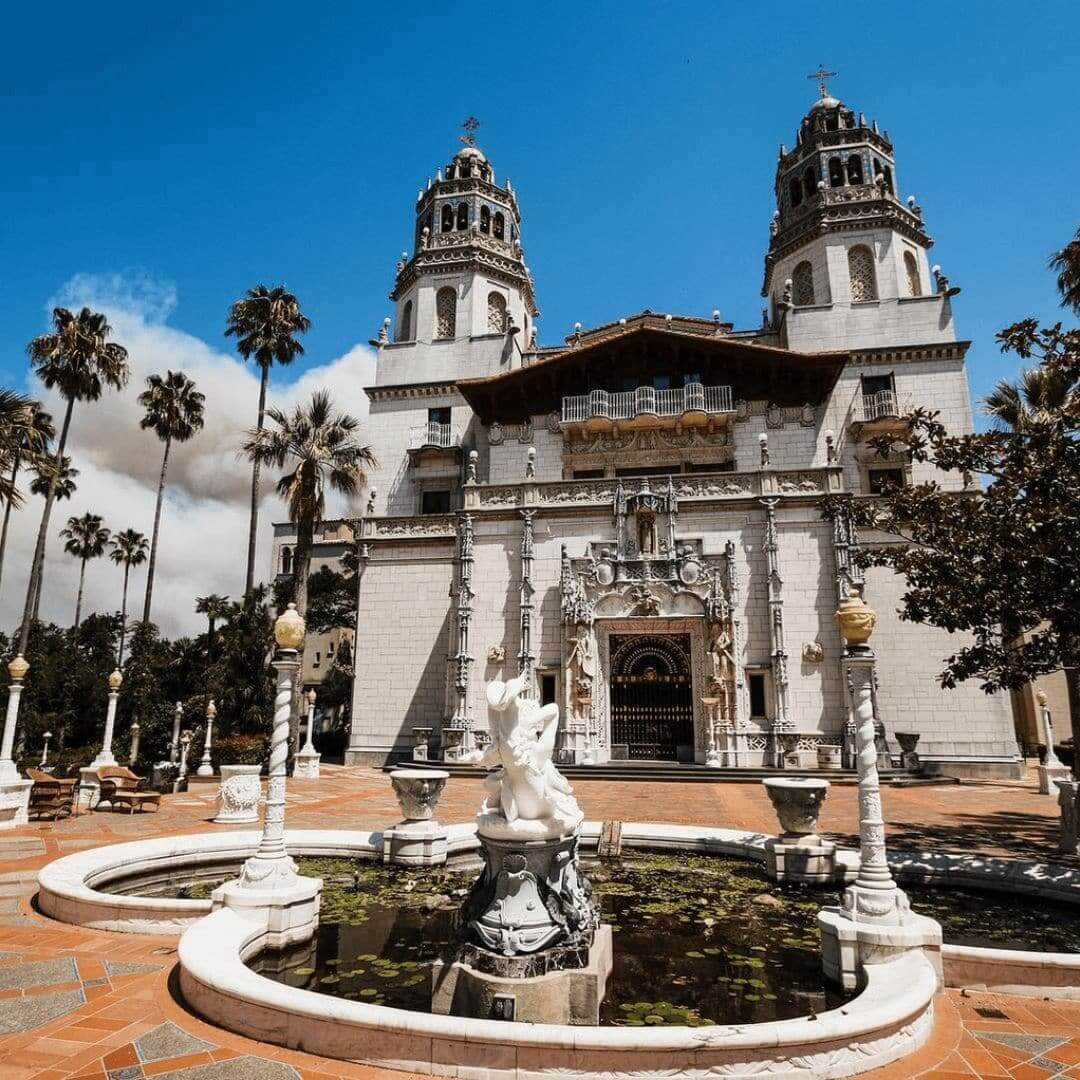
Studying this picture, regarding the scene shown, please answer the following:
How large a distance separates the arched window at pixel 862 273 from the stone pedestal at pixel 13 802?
113 ft

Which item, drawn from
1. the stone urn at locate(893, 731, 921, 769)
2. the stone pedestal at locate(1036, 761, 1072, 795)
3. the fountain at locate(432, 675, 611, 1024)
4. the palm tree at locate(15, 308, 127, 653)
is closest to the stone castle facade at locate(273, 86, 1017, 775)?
the stone urn at locate(893, 731, 921, 769)

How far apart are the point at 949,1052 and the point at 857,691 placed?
327 centimetres

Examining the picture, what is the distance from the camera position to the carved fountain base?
17.2ft

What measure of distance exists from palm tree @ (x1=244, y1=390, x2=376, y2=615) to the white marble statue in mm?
22205

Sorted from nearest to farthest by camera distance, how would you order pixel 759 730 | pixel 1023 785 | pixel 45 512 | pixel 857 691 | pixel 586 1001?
pixel 586 1001 < pixel 857 691 < pixel 1023 785 < pixel 759 730 < pixel 45 512

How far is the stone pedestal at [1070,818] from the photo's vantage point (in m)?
11.3

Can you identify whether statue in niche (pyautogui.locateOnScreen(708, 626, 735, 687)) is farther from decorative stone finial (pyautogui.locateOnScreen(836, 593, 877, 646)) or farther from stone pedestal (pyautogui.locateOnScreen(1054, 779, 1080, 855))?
decorative stone finial (pyautogui.locateOnScreen(836, 593, 877, 646))

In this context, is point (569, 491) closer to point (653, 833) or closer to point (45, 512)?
point (653, 833)

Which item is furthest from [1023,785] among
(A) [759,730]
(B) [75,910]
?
(B) [75,910]

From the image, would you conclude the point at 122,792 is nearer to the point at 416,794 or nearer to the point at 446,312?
the point at 416,794

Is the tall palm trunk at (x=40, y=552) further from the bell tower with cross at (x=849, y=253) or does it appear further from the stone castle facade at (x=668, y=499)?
the bell tower with cross at (x=849, y=253)

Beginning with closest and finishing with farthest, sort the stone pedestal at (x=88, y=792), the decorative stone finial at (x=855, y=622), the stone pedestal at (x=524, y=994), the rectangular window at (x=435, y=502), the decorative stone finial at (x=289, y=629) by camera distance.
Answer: the stone pedestal at (x=524, y=994)
the decorative stone finial at (x=855, y=622)
the decorative stone finial at (x=289, y=629)
the stone pedestal at (x=88, y=792)
the rectangular window at (x=435, y=502)

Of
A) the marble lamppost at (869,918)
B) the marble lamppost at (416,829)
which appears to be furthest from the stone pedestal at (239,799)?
the marble lamppost at (869,918)

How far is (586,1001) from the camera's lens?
5.33 m
